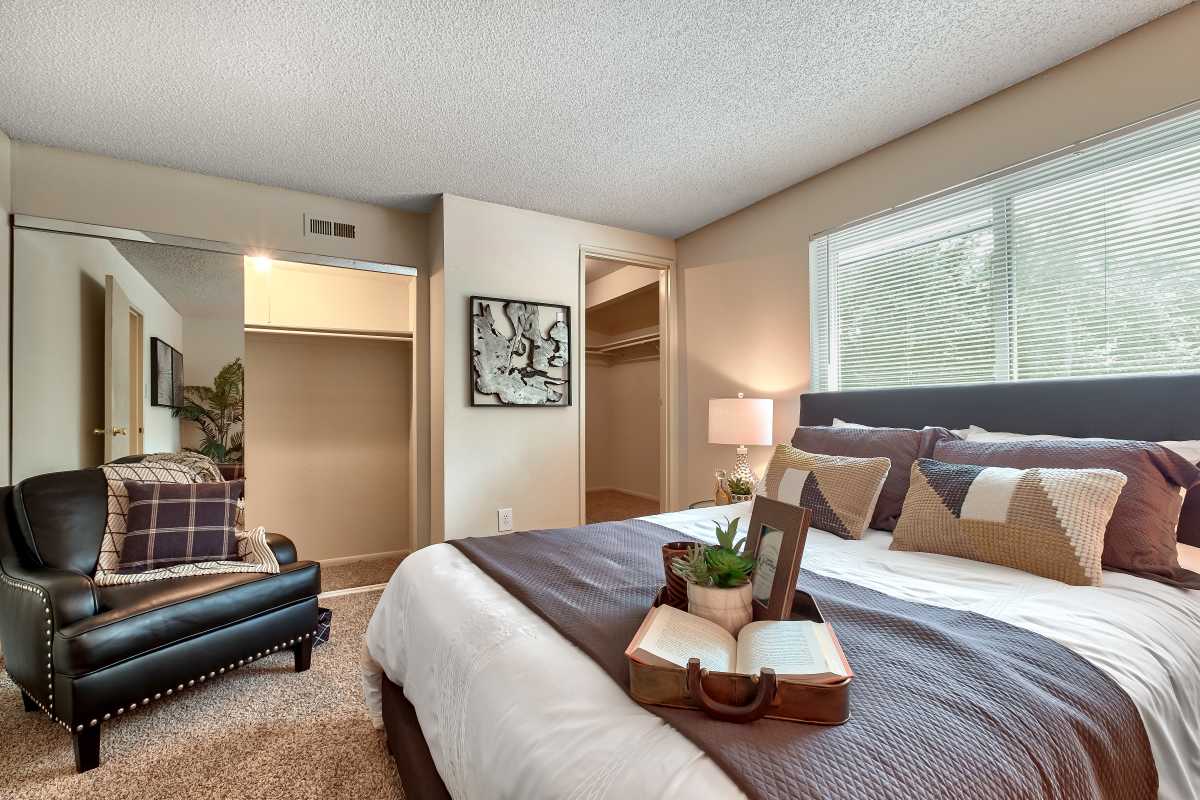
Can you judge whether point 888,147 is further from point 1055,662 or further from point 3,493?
point 3,493

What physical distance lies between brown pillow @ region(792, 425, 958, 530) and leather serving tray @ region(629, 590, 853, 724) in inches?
56.1

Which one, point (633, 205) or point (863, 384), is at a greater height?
point (633, 205)

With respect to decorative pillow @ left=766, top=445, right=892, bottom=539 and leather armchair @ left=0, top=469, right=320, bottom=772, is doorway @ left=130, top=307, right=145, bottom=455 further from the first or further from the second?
decorative pillow @ left=766, top=445, right=892, bottom=539

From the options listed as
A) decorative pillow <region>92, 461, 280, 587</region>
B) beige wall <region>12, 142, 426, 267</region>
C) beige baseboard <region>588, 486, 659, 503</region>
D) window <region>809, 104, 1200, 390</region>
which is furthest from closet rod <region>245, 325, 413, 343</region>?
beige baseboard <region>588, 486, 659, 503</region>

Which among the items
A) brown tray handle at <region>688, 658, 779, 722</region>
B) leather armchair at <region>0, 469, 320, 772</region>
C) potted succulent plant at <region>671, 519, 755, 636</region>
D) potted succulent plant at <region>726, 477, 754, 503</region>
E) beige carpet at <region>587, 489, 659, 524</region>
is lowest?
beige carpet at <region>587, 489, 659, 524</region>

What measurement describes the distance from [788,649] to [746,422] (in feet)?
7.75

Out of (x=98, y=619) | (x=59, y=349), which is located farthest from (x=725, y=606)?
(x=59, y=349)

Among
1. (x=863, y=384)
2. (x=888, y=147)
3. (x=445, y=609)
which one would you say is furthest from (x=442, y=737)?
(x=888, y=147)

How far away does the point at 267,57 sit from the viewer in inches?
80.5

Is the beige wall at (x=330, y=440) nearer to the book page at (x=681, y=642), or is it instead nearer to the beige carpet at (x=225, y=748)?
the beige carpet at (x=225, y=748)

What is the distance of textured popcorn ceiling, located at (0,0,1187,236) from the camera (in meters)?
1.85

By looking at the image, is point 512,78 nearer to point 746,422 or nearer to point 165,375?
point 746,422

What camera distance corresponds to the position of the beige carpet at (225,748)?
5.24ft

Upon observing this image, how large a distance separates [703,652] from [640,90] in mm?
2191
